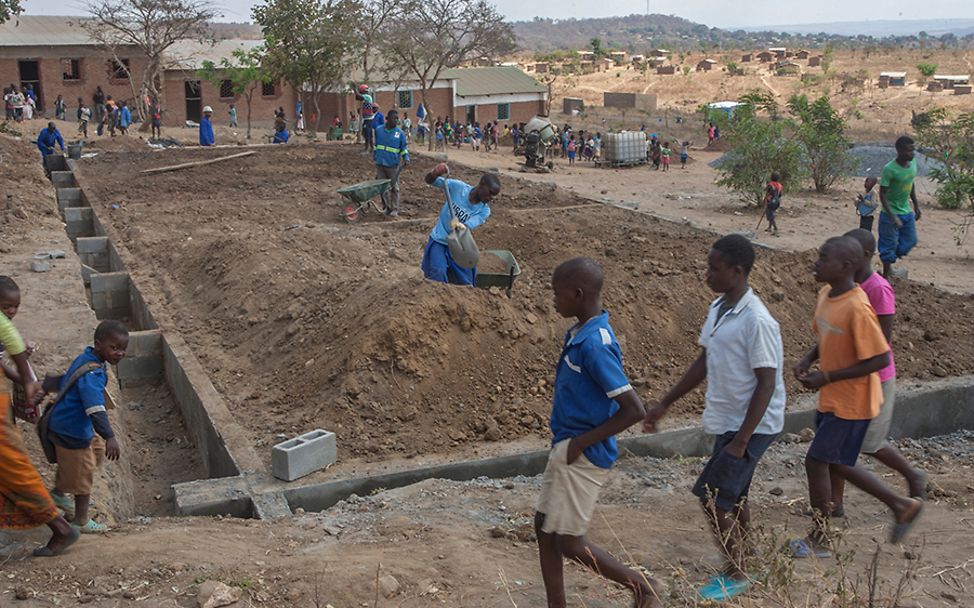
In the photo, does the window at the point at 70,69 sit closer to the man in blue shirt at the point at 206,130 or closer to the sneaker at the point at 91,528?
the man in blue shirt at the point at 206,130

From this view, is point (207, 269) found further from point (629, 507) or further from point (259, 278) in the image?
point (629, 507)

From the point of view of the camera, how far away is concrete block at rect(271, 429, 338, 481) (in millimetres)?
5738

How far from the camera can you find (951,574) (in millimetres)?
4043

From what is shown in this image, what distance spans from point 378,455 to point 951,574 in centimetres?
348

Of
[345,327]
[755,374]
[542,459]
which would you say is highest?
[755,374]

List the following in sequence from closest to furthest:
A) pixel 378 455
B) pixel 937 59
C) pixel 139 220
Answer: pixel 378 455 → pixel 139 220 → pixel 937 59

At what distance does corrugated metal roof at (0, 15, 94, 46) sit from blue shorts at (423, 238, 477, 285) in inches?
1292

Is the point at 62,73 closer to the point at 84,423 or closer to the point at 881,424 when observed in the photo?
the point at 84,423

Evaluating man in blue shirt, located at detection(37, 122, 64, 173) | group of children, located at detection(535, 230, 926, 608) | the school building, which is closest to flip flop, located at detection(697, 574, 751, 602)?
group of children, located at detection(535, 230, 926, 608)

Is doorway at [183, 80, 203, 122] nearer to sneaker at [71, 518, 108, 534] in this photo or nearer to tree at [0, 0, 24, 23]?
tree at [0, 0, 24, 23]

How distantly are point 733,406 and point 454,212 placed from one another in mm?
3748

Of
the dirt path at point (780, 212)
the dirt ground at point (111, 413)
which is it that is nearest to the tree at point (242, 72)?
the dirt path at point (780, 212)

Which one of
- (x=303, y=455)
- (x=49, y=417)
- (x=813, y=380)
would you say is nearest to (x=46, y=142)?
(x=303, y=455)

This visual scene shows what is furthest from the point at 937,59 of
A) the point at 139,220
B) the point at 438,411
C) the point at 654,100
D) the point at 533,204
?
the point at 438,411
